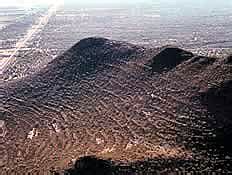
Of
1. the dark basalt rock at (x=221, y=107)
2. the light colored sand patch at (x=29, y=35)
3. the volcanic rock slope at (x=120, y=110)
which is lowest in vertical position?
the light colored sand patch at (x=29, y=35)

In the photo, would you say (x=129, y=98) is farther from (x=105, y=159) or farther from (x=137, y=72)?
(x=105, y=159)

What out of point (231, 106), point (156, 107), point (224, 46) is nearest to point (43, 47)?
point (224, 46)

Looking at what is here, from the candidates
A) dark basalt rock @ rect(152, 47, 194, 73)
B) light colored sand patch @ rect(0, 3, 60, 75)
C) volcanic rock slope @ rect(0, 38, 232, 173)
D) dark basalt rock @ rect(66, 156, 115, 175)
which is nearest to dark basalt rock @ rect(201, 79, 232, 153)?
volcanic rock slope @ rect(0, 38, 232, 173)

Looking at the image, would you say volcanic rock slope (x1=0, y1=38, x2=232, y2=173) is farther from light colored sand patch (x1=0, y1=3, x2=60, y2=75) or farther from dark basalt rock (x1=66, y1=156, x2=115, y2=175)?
light colored sand patch (x1=0, y1=3, x2=60, y2=75)

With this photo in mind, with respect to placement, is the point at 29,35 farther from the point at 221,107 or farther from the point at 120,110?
the point at 221,107

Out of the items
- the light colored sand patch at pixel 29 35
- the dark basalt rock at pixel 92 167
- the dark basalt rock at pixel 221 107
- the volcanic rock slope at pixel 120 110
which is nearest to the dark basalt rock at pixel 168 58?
the volcanic rock slope at pixel 120 110

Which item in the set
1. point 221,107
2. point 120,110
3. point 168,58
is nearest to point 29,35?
point 168,58

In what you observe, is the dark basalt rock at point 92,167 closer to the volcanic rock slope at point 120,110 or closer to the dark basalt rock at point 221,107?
the volcanic rock slope at point 120,110
